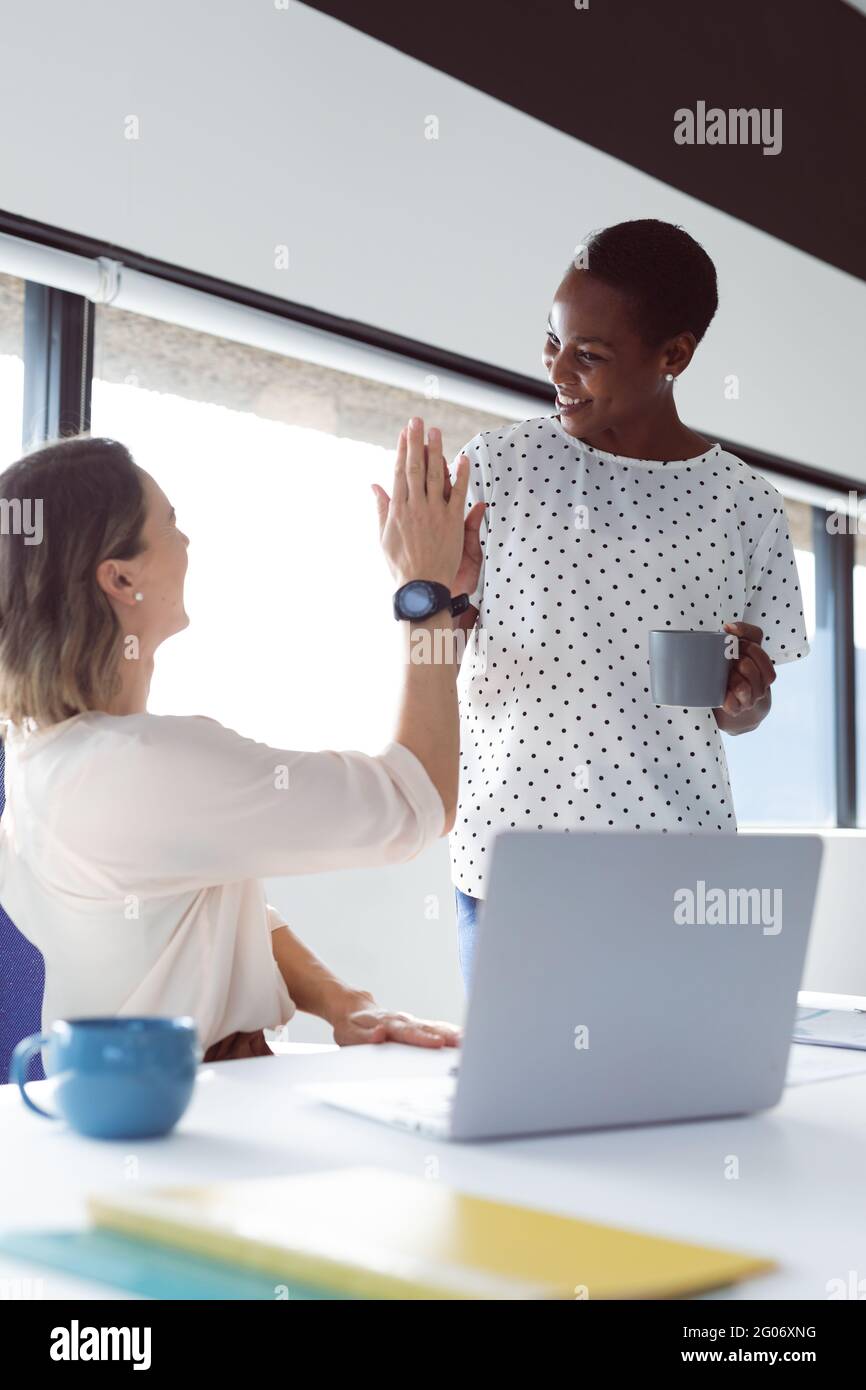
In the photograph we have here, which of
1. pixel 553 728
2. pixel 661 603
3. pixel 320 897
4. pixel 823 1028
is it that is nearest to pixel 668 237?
pixel 661 603

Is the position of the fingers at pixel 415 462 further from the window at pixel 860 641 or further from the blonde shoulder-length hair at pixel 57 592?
the window at pixel 860 641

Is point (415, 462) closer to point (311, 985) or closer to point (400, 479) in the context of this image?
point (400, 479)

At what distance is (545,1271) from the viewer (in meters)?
0.59

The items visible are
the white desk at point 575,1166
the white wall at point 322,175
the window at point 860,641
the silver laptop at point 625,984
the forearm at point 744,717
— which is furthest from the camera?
the window at point 860,641

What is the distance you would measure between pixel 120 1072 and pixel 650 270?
1320mm

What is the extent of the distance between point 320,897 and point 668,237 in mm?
1750

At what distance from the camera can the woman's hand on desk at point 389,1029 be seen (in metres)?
1.27

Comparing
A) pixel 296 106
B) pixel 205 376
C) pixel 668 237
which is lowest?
pixel 668 237

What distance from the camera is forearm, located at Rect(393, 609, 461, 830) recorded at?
1.31 metres

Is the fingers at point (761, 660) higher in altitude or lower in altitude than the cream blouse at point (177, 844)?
higher

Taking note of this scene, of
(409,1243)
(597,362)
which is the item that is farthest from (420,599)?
(409,1243)

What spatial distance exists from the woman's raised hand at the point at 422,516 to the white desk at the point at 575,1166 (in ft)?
1.83

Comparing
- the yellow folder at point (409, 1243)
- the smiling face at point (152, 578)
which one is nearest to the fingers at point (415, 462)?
the smiling face at point (152, 578)

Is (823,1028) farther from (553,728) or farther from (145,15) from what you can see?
(145,15)
